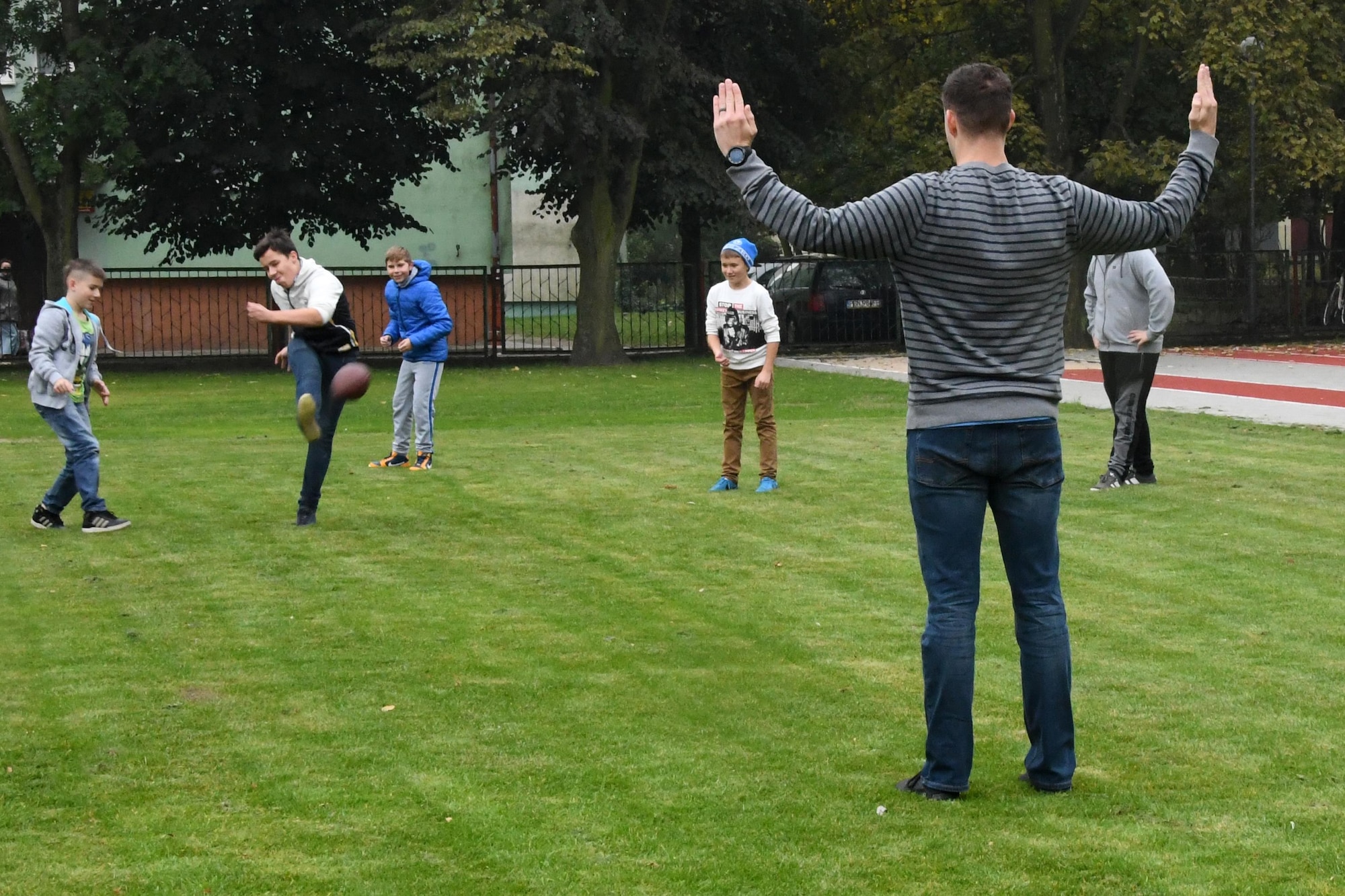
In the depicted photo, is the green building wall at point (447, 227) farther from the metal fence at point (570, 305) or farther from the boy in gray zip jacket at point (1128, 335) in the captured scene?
the boy in gray zip jacket at point (1128, 335)

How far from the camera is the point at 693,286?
33312mm

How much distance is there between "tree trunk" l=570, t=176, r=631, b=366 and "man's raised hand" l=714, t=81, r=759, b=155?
25.5m

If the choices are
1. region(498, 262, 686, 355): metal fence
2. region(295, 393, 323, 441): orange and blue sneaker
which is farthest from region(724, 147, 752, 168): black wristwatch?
region(498, 262, 686, 355): metal fence

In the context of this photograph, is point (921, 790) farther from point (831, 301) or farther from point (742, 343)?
point (831, 301)

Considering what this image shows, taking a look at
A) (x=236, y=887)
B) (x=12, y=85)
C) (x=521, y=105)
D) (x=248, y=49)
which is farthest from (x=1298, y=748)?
(x=12, y=85)

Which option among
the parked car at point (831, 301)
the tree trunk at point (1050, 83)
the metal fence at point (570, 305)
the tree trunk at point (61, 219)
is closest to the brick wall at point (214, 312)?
the metal fence at point (570, 305)

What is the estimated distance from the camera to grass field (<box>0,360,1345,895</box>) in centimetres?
443

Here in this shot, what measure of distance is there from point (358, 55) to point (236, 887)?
94.6ft

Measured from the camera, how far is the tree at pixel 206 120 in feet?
94.3

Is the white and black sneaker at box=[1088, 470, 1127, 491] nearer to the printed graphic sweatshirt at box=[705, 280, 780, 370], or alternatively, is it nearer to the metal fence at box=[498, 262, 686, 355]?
the printed graphic sweatshirt at box=[705, 280, 780, 370]

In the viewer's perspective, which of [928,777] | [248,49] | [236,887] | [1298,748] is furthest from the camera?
[248,49]

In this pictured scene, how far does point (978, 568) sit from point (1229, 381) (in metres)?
19.2

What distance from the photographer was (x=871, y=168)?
34500mm

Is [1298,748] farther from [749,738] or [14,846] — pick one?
[14,846]
